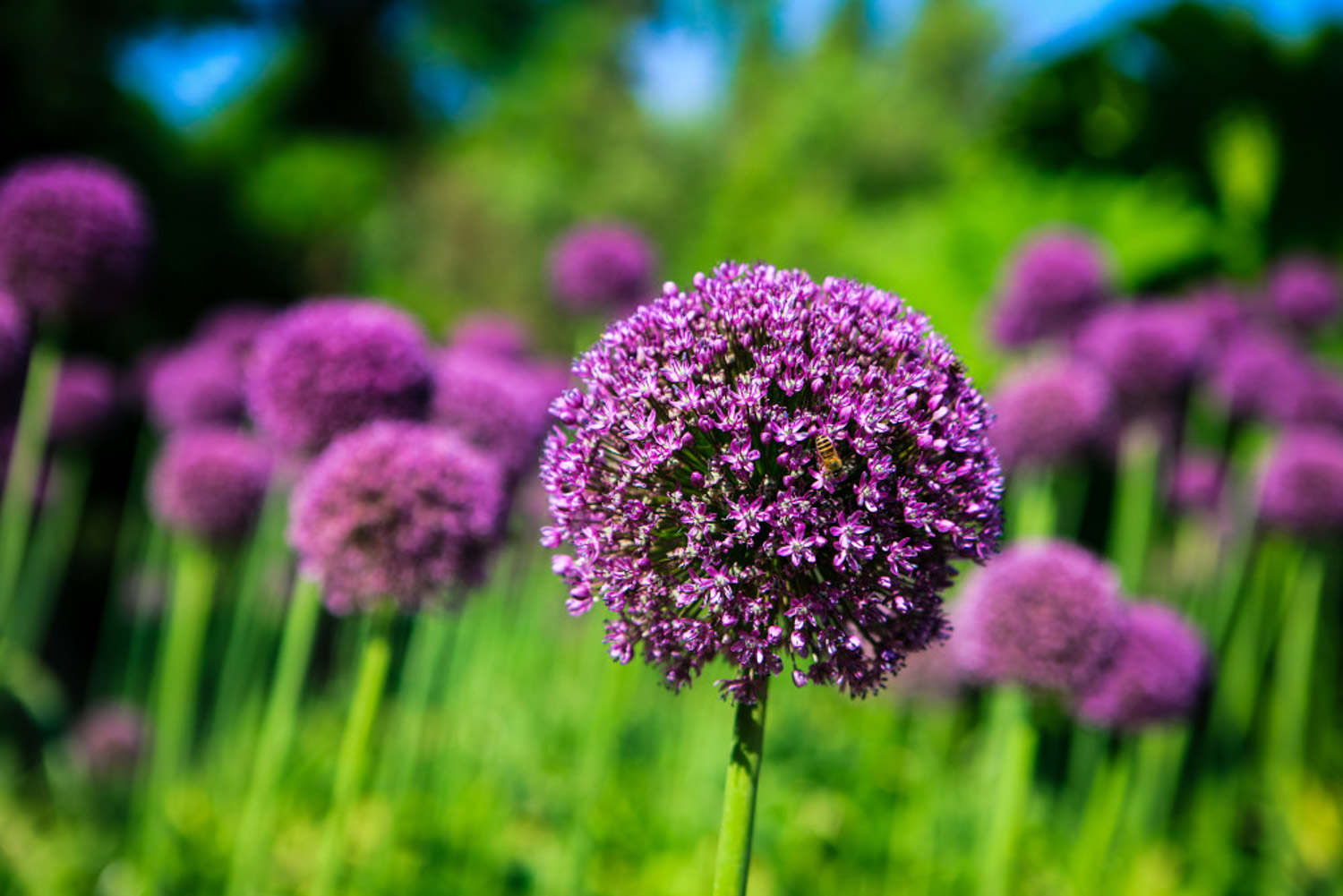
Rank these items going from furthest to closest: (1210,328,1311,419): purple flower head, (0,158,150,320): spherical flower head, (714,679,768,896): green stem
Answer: (1210,328,1311,419): purple flower head → (0,158,150,320): spherical flower head → (714,679,768,896): green stem

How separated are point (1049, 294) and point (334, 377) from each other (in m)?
3.22

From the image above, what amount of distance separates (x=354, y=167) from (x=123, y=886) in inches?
283

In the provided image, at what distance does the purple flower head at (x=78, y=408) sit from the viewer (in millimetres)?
4535

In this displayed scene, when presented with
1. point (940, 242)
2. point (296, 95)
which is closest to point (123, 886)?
point (940, 242)

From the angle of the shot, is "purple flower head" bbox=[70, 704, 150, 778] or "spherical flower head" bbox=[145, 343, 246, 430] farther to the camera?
"purple flower head" bbox=[70, 704, 150, 778]

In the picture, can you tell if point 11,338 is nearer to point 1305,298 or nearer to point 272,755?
point 272,755

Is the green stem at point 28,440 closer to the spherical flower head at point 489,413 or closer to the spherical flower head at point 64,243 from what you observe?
the spherical flower head at point 64,243

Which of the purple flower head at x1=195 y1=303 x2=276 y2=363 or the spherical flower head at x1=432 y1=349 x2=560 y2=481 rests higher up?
the purple flower head at x1=195 y1=303 x2=276 y2=363

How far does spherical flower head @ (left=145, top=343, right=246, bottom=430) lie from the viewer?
4516 mm

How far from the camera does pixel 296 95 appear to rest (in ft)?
36.1

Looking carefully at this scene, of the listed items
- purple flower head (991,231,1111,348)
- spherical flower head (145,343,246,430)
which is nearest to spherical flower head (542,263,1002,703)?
purple flower head (991,231,1111,348)

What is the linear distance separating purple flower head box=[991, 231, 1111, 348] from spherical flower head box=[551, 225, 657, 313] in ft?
5.75

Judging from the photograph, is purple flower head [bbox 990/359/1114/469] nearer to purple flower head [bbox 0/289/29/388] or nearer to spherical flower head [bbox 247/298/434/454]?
spherical flower head [bbox 247/298/434/454]

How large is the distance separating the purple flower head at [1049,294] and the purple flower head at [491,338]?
251 cm
